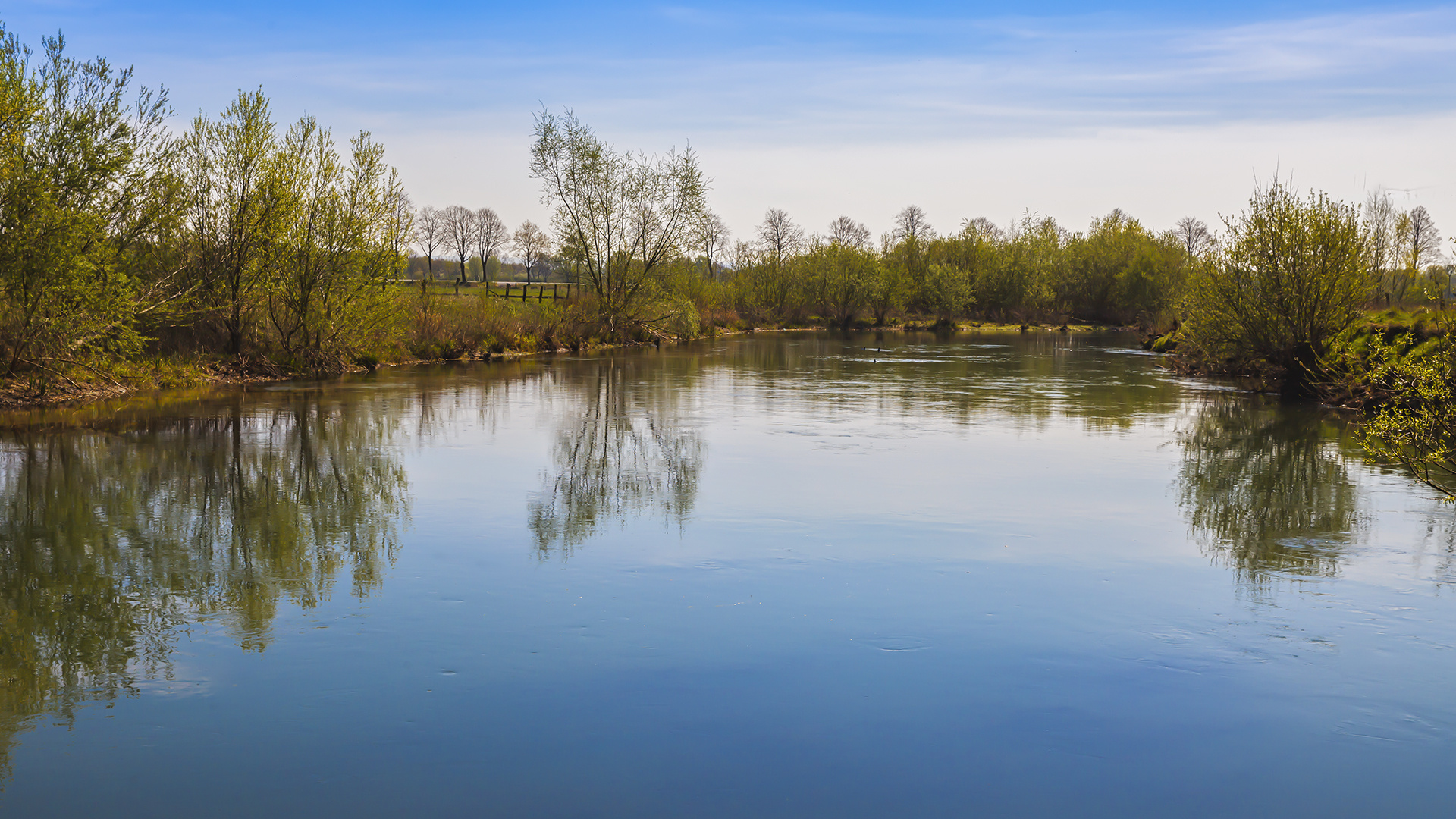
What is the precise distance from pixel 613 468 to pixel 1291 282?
19.9 metres

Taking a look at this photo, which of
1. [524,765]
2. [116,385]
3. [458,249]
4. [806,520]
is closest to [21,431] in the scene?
[116,385]

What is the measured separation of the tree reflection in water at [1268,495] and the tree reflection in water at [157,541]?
8147mm

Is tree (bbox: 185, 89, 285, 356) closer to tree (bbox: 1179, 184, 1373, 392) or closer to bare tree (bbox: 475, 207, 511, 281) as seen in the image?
tree (bbox: 1179, 184, 1373, 392)

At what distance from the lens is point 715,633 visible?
7.34m

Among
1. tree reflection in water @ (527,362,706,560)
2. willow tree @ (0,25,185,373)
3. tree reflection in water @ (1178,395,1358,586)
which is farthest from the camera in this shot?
willow tree @ (0,25,185,373)

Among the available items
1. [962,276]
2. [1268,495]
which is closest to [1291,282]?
[1268,495]

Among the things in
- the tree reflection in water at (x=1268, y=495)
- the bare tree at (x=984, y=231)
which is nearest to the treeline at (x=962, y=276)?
the bare tree at (x=984, y=231)

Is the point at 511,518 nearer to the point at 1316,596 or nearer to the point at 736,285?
the point at 1316,596

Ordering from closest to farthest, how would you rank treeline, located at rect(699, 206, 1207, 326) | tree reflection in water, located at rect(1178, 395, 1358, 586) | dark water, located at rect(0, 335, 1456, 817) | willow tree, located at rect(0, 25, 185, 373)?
dark water, located at rect(0, 335, 1456, 817) < tree reflection in water, located at rect(1178, 395, 1358, 586) < willow tree, located at rect(0, 25, 185, 373) < treeline, located at rect(699, 206, 1207, 326)

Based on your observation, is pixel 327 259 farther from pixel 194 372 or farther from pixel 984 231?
pixel 984 231

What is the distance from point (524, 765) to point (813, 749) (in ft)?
4.91

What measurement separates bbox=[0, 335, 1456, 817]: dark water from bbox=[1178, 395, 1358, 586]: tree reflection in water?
9cm

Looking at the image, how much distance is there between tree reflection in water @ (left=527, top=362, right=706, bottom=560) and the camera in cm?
1112

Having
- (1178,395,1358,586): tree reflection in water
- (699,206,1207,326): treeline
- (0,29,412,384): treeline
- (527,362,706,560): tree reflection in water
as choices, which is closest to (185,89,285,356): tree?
(0,29,412,384): treeline
